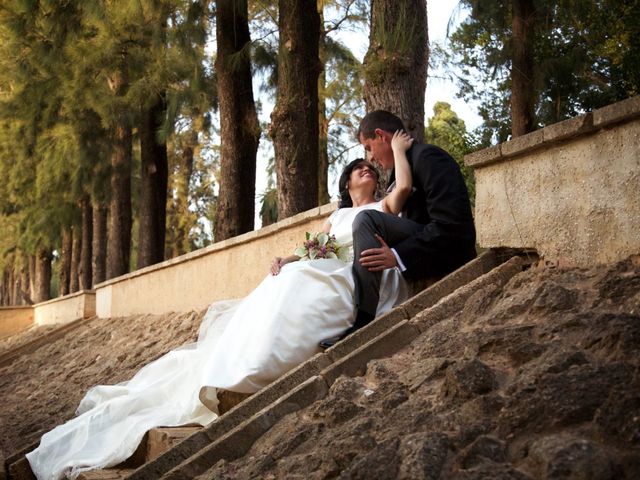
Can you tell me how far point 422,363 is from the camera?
3.31m

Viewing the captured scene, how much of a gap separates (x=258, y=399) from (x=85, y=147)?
597 inches

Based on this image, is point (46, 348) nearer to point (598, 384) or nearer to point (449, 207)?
point (449, 207)

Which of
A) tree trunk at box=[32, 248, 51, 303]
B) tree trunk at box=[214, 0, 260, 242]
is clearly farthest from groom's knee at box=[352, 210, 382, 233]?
tree trunk at box=[32, 248, 51, 303]

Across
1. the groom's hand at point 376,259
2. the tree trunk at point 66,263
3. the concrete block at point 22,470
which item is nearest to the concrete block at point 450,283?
the groom's hand at point 376,259

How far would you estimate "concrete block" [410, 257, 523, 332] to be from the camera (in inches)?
149

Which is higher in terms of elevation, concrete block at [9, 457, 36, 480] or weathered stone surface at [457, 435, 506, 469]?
weathered stone surface at [457, 435, 506, 469]

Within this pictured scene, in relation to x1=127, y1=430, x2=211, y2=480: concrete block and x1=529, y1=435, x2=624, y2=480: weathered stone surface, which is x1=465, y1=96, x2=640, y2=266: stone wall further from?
x1=127, y1=430, x2=211, y2=480: concrete block

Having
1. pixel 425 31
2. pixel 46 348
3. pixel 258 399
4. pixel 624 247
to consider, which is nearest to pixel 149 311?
pixel 46 348

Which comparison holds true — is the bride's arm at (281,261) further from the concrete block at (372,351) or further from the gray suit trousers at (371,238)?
the concrete block at (372,351)

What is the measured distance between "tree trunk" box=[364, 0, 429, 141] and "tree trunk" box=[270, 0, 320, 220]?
240 cm

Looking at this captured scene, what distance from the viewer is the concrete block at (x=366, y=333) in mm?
3947

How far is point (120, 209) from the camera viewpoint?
17.5 meters

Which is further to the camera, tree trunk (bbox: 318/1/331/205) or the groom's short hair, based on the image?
tree trunk (bbox: 318/1/331/205)

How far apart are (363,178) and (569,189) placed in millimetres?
1861
